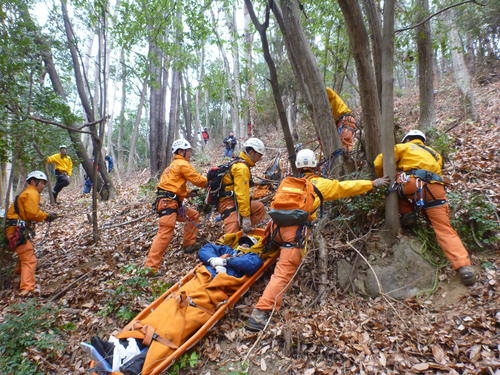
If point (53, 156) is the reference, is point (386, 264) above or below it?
below

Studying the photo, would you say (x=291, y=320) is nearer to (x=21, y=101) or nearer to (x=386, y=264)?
(x=386, y=264)

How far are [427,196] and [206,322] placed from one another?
11.5 ft

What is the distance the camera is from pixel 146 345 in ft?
11.3

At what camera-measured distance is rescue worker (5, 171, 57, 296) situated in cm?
593

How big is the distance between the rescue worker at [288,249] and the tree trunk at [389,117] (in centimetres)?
28

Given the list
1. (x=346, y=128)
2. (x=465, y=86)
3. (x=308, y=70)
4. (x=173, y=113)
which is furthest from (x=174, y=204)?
(x=465, y=86)

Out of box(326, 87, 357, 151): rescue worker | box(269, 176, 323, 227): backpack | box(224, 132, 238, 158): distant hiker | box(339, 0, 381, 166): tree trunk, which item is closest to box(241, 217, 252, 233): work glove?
box(269, 176, 323, 227): backpack

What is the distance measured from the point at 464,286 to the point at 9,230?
801cm

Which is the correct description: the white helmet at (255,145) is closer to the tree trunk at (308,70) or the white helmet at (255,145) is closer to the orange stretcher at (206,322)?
the tree trunk at (308,70)

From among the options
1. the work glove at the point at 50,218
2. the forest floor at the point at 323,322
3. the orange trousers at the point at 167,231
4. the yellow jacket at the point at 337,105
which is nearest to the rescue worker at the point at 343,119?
the yellow jacket at the point at 337,105

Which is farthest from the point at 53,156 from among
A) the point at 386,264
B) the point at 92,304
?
the point at 386,264

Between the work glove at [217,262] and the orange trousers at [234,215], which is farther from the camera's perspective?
the orange trousers at [234,215]

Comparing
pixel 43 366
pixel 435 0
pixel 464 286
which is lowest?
pixel 43 366

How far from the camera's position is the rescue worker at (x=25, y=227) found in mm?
5926
